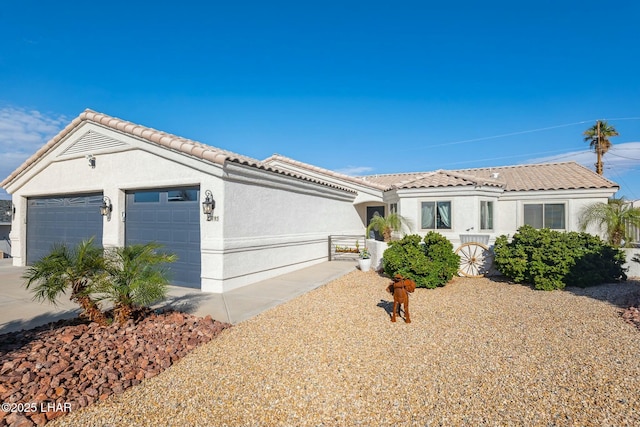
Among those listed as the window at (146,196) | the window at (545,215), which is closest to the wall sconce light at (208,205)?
the window at (146,196)

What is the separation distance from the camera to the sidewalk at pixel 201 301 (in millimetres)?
6543

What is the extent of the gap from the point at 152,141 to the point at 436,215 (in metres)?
11.0

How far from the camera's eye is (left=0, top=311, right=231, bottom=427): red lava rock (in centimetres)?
368

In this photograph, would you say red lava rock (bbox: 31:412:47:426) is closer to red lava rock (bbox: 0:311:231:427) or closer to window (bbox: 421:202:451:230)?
red lava rock (bbox: 0:311:231:427)

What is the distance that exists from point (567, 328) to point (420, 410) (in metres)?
4.28

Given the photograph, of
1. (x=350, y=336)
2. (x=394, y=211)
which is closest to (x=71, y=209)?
(x=350, y=336)

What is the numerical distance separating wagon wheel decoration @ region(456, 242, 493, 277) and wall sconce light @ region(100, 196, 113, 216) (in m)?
12.0

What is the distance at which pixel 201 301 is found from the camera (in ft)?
26.0

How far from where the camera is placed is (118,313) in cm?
575

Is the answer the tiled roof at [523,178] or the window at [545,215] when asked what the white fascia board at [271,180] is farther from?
the window at [545,215]

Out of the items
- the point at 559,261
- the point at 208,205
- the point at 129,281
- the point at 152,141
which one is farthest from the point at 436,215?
the point at 129,281

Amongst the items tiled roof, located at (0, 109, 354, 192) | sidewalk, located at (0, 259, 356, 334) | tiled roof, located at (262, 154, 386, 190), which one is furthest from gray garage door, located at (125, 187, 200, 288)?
tiled roof, located at (262, 154, 386, 190)

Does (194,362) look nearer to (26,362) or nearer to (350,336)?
(26,362)

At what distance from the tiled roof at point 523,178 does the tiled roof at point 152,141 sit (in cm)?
593
